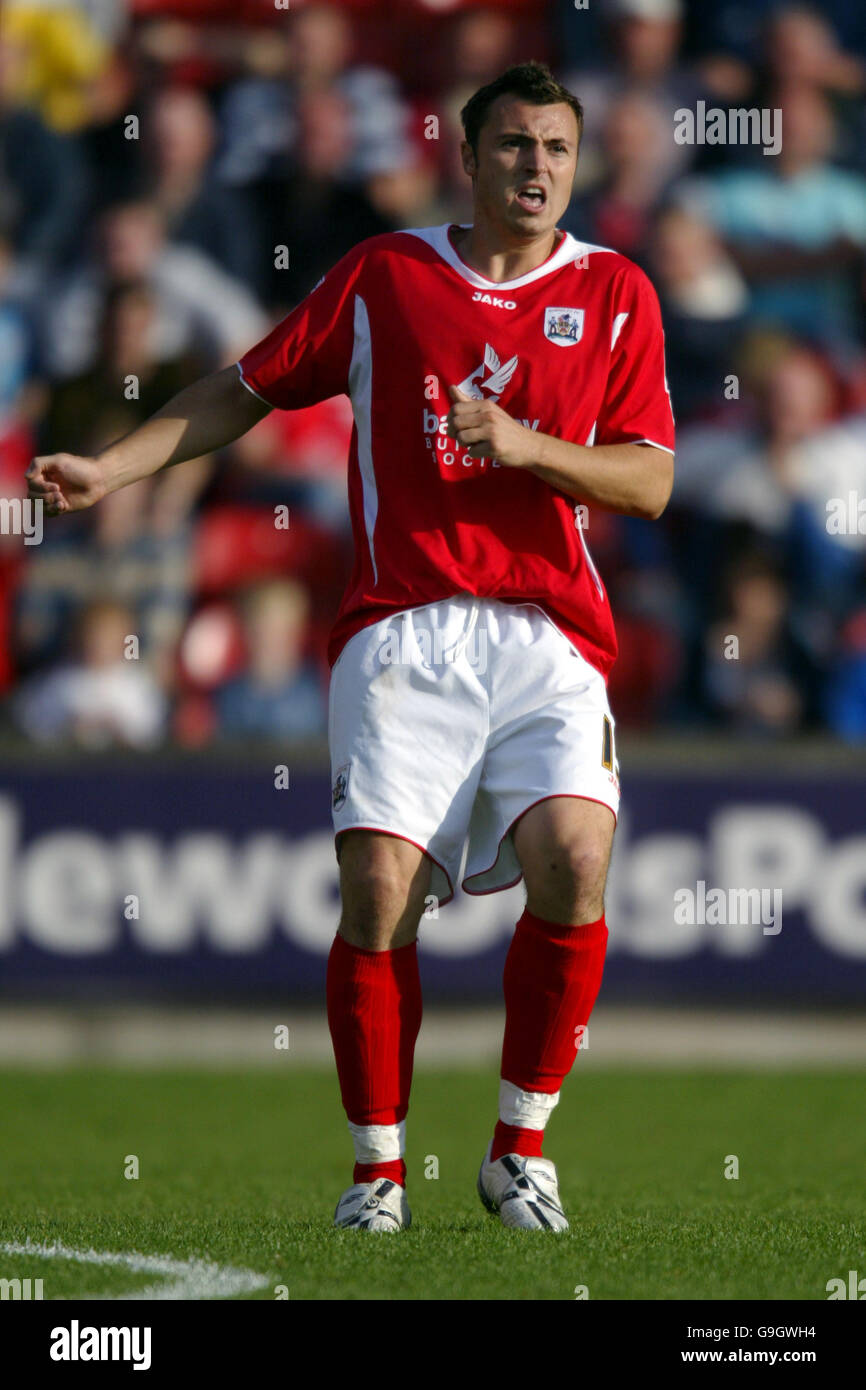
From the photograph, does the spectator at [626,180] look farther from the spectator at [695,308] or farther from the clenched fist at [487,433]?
the clenched fist at [487,433]

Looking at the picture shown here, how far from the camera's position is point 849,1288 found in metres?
3.33

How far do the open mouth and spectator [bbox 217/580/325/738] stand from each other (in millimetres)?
5059

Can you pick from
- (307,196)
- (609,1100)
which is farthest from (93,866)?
(307,196)

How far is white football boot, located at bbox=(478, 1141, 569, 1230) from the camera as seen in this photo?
3.84 m

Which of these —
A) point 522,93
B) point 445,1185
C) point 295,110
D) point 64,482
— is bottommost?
point 445,1185

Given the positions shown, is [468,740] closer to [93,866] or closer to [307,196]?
[93,866]

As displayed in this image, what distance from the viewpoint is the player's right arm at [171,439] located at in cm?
390

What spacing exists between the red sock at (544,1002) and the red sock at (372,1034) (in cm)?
22

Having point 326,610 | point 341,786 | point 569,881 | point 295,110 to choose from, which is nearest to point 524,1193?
point 569,881

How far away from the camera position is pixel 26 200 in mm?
11016

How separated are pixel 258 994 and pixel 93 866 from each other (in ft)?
2.84

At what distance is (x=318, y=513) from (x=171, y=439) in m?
5.48
